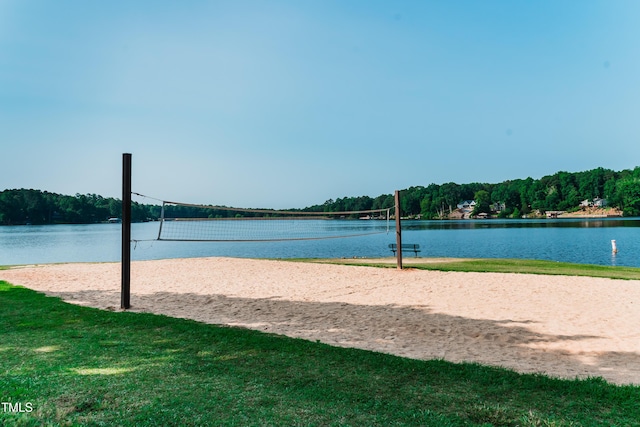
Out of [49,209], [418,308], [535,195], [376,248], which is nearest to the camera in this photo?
[418,308]

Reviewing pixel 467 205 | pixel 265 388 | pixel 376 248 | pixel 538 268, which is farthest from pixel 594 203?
Result: pixel 265 388

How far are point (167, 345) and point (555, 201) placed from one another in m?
146

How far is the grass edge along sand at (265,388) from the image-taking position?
10.2ft

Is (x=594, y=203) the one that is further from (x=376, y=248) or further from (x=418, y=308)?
(x=418, y=308)

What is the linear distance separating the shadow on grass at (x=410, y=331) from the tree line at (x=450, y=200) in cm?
9096

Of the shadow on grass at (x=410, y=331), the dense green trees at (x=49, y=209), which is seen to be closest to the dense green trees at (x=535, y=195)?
the dense green trees at (x=49, y=209)

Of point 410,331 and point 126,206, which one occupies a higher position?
point 126,206

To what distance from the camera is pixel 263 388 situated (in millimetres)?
3664

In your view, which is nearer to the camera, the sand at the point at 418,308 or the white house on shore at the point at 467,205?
Answer: the sand at the point at 418,308

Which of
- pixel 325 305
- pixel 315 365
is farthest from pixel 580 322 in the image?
pixel 315 365

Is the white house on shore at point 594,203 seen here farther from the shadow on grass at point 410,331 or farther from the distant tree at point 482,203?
the shadow on grass at point 410,331

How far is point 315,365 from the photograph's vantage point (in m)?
4.36

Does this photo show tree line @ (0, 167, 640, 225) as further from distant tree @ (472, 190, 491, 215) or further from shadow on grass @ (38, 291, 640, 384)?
shadow on grass @ (38, 291, 640, 384)

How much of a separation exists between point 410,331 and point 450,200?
150404 millimetres
